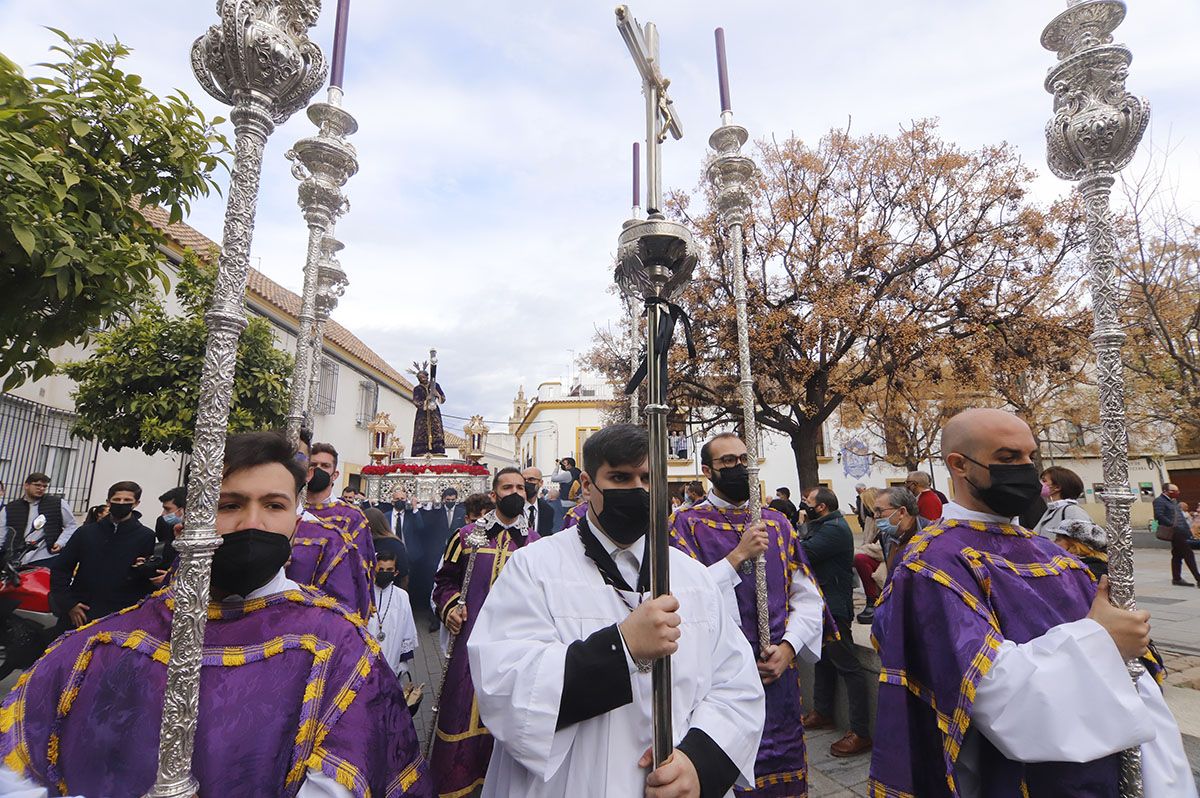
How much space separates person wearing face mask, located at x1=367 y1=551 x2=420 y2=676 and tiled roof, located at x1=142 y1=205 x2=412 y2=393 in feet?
17.3

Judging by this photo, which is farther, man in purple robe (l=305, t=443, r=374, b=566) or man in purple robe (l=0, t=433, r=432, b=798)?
man in purple robe (l=305, t=443, r=374, b=566)

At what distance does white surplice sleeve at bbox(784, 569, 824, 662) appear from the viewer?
3395mm

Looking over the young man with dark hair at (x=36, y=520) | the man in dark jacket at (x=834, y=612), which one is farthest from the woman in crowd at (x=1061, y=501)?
the young man with dark hair at (x=36, y=520)

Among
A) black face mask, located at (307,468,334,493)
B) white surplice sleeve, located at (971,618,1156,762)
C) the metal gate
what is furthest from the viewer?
the metal gate

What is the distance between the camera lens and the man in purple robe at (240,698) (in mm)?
1521

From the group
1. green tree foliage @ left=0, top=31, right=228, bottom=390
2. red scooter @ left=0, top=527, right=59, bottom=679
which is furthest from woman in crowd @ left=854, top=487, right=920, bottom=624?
red scooter @ left=0, top=527, right=59, bottom=679

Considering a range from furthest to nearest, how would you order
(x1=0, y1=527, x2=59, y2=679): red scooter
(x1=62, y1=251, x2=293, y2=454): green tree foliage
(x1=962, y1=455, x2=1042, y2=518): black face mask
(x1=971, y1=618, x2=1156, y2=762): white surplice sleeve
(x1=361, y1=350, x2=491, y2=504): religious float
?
(x1=361, y1=350, x2=491, y2=504): religious float < (x1=62, y1=251, x2=293, y2=454): green tree foliage < (x1=0, y1=527, x2=59, y2=679): red scooter < (x1=962, y1=455, x2=1042, y2=518): black face mask < (x1=971, y1=618, x2=1156, y2=762): white surplice sleeve

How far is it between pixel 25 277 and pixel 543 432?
123 ft

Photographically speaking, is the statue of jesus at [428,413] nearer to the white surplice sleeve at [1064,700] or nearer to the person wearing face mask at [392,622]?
the person wearing face mask at [392,622]

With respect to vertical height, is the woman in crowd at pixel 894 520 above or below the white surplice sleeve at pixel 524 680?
above

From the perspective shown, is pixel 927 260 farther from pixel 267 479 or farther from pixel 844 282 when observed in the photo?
pixel 267 479

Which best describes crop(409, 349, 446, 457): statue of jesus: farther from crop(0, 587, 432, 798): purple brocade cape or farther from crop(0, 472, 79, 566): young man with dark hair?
crop(0, 587, 432, 798): purple brocade cape

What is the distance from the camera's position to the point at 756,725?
1.87 meters

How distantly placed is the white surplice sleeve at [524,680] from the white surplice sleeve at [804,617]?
202 centimetres
